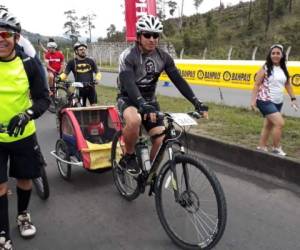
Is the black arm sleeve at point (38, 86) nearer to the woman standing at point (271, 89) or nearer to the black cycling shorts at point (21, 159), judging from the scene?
the black cycling shorts at point (21, 159)

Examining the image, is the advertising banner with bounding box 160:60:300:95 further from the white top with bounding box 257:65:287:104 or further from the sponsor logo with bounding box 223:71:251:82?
the white top with bounding box 257:65:287:104

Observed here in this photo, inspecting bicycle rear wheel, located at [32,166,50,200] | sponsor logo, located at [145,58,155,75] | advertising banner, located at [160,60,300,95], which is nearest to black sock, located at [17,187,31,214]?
bicycle rear wheel, located at [32,166,50,200]

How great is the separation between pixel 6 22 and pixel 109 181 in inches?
116

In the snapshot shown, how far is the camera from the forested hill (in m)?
43.1

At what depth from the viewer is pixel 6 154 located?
12.4 ft

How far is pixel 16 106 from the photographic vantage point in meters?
3.63

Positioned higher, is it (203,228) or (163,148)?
(163,148)

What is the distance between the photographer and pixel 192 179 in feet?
12.3

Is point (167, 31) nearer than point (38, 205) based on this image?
No

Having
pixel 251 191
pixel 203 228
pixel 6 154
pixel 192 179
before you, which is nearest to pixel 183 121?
pixel 192 179

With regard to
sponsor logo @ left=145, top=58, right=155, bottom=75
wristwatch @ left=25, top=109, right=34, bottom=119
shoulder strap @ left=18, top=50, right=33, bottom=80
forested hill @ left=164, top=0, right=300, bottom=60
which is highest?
shoulder strap @ left=18, top=50, right=33, bottom=80

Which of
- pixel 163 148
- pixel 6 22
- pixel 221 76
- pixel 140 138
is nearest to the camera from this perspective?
pixel 6 22

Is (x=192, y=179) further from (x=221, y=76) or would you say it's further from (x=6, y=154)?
(x=221, y=76)

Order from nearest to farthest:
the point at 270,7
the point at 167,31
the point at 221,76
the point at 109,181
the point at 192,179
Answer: the point at 192,179, the point at 109,181, the point at 221,76, the point at 270,7, the point at 167,31
